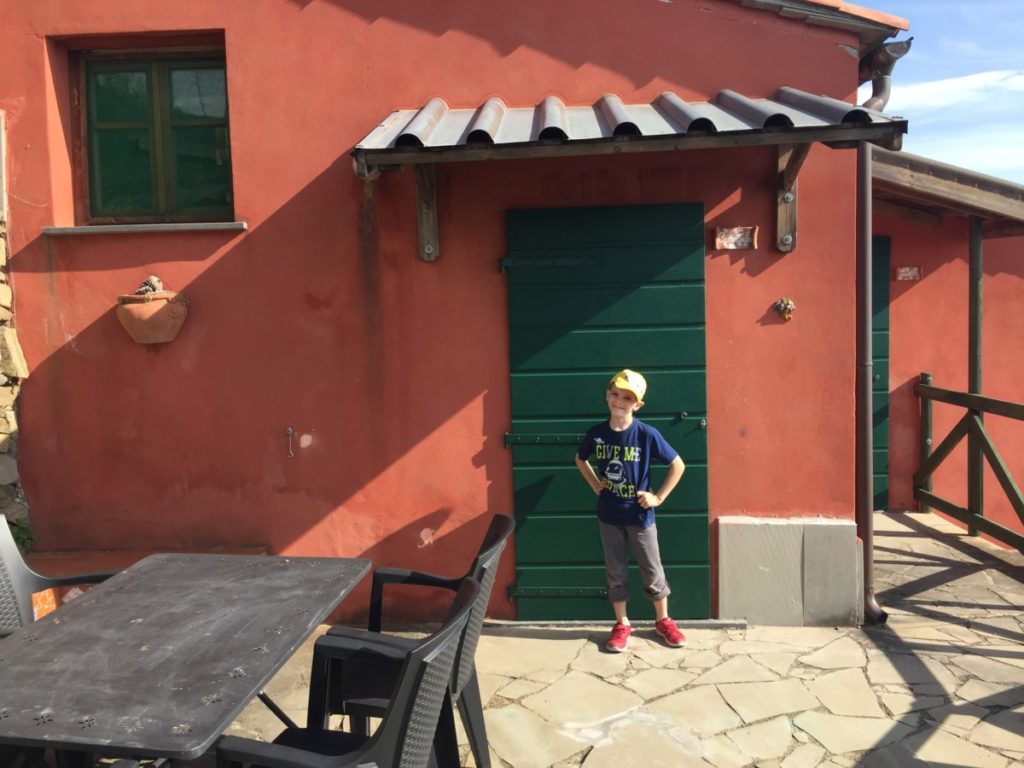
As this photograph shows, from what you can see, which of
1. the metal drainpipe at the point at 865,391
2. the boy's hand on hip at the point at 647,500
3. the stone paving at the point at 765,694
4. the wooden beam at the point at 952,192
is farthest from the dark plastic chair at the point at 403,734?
the wooden beam at the point at 952,192

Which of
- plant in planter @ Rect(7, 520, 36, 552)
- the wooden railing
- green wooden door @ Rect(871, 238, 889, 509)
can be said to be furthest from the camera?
green wooden door @ Rect(871, 238, 889, 509)

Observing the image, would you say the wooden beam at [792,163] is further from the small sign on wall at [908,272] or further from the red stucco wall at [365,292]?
the small sign on wall at [908,272]

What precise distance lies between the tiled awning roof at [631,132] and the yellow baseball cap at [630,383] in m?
1.18

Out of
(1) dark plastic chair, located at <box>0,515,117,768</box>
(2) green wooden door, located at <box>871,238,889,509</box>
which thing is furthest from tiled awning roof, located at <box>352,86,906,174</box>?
(2) green wooden door, located at <box>871,238,889,509</box>

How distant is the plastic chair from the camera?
11.0ft

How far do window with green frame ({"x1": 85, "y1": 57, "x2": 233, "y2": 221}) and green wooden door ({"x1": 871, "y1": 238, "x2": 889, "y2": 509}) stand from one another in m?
5.74

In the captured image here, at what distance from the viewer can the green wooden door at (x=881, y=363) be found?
741cm

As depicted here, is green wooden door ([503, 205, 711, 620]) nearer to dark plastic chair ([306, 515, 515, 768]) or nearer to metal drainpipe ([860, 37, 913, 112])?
metal drainpipe ([860, 37, 913, 112])

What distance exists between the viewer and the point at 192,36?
16.0ft

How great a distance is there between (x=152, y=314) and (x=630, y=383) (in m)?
2.84

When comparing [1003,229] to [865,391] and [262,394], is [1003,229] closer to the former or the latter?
[865,391]

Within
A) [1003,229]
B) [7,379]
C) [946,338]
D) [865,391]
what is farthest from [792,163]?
[7,379]

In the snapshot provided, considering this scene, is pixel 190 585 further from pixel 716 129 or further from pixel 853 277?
pixel 853 277

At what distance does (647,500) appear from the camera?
4.29 metres
